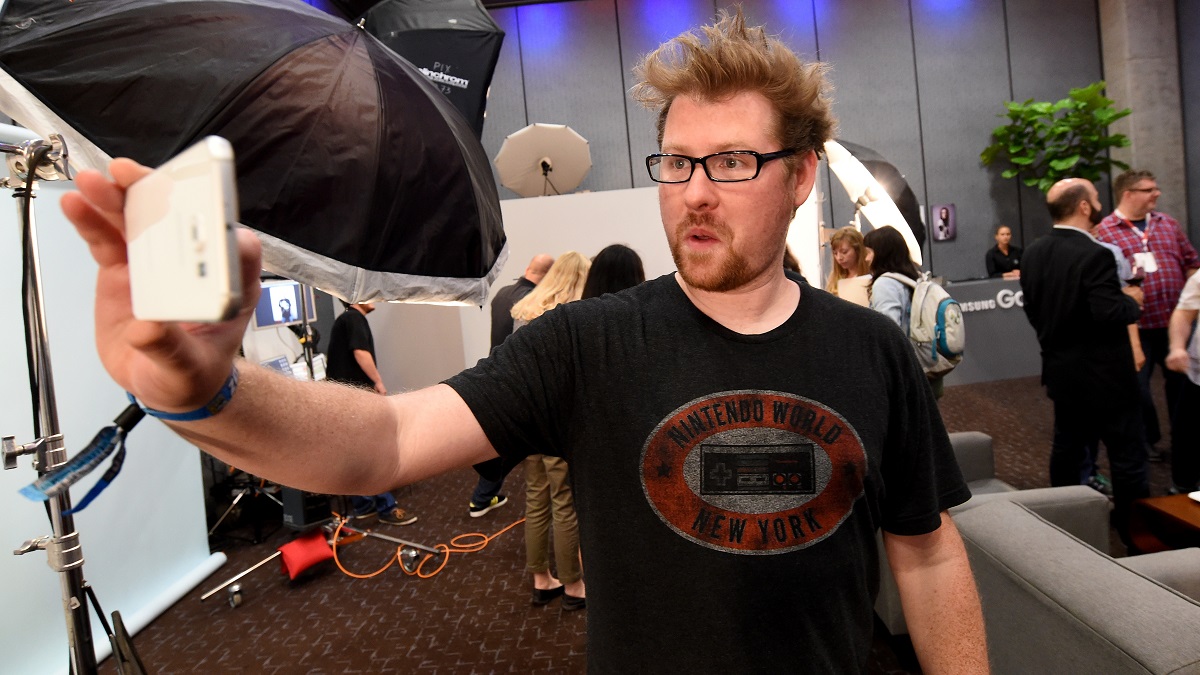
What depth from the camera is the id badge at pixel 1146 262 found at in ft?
12.5

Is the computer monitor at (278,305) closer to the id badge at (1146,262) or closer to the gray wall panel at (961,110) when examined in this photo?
the id badge at (1146,262)

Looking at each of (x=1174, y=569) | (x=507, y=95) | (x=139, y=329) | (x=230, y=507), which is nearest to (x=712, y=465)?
(x=139, y=329)

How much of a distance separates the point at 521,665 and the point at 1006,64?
8981 mm

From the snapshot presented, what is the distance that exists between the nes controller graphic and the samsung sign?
6.77m

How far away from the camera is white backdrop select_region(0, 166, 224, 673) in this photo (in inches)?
92.6

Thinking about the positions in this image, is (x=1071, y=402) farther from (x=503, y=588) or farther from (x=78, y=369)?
(x=78, y=369)

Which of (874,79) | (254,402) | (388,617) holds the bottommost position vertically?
(388,617)

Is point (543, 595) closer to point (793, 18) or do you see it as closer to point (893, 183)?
point (893, 183)

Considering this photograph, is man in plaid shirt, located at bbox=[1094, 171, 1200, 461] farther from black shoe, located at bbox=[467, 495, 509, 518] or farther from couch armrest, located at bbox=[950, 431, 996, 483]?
black shoe, located at bbox=[467, 495, 509, 518]

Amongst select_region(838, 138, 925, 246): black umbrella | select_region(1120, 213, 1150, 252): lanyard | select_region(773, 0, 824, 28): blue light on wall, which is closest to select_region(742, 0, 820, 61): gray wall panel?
select_region(773, 0, 824, 28): blue light on wall

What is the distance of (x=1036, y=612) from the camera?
1.37 m

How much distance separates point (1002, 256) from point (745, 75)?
7854mm

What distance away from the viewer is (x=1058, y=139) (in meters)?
7.71

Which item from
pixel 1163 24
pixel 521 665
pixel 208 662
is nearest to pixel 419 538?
pixel 208 662
